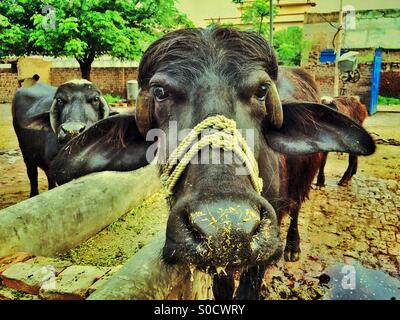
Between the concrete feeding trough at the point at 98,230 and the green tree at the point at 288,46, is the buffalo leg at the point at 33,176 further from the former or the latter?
the green tree at the point at 288,46

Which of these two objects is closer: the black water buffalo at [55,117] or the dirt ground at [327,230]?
the dirt ground at [327,230]

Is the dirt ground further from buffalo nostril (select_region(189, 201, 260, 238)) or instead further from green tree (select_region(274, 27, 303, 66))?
green tree (select_region(274, 27, 303, 66))

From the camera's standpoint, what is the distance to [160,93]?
4.28 feet

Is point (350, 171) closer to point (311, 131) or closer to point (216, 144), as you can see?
point (311, 131)

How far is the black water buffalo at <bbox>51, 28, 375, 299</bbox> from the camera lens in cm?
95

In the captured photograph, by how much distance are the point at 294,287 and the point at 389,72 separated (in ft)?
14.2

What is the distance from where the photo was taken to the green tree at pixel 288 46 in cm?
665

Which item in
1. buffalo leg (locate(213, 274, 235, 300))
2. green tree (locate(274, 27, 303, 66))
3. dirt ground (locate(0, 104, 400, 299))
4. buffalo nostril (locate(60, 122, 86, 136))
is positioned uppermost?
green tree (locate(274, 27, 303, 66))

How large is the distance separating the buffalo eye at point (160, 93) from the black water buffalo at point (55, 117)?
1.73 meters

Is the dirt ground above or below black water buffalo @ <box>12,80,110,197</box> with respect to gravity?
below

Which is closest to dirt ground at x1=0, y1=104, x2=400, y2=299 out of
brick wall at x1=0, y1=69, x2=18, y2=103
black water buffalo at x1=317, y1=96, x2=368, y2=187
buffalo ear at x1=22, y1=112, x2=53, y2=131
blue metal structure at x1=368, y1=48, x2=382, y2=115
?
black water buffalo at x1=317, y1=96, x2=368, y2=187

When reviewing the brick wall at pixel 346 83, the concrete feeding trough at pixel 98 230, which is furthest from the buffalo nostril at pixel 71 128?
the brick wall at pixel 346 83

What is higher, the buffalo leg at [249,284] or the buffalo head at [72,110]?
the buffalo head at [72,110]
